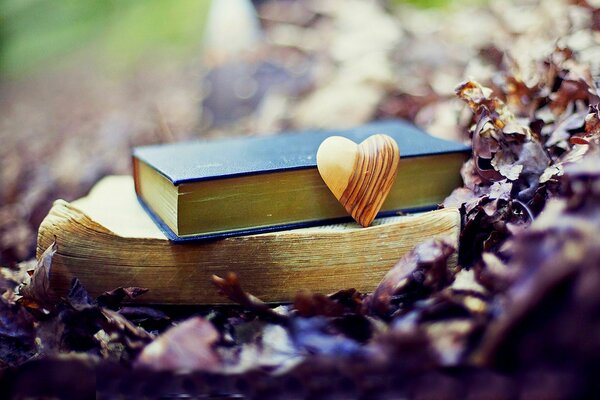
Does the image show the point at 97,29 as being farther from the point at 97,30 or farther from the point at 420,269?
the point at 420,269

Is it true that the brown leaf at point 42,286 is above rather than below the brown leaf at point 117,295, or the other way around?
above

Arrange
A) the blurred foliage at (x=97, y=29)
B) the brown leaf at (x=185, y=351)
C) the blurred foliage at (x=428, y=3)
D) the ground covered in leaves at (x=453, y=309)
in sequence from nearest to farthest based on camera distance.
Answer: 1. the ground covered in leaves at (x=453, y=309)
2. the brown leaf at (x=185, y=351)
3. the blurred foliage at (x=428, y=3)
4. the blurred foliage at (x=97, y=29)

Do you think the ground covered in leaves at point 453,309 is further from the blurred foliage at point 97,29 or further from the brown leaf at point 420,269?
the blurred foliage at point 97,29

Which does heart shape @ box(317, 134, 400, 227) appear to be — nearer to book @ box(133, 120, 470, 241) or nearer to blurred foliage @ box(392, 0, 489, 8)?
book @ box(133, 120, 470, 241)

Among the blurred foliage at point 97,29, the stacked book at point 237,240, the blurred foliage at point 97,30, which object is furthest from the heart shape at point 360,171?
the blurred foliage at point 97,29

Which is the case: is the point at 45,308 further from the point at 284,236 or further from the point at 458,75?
the point at 458,75

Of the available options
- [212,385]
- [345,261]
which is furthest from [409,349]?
[345,261]
